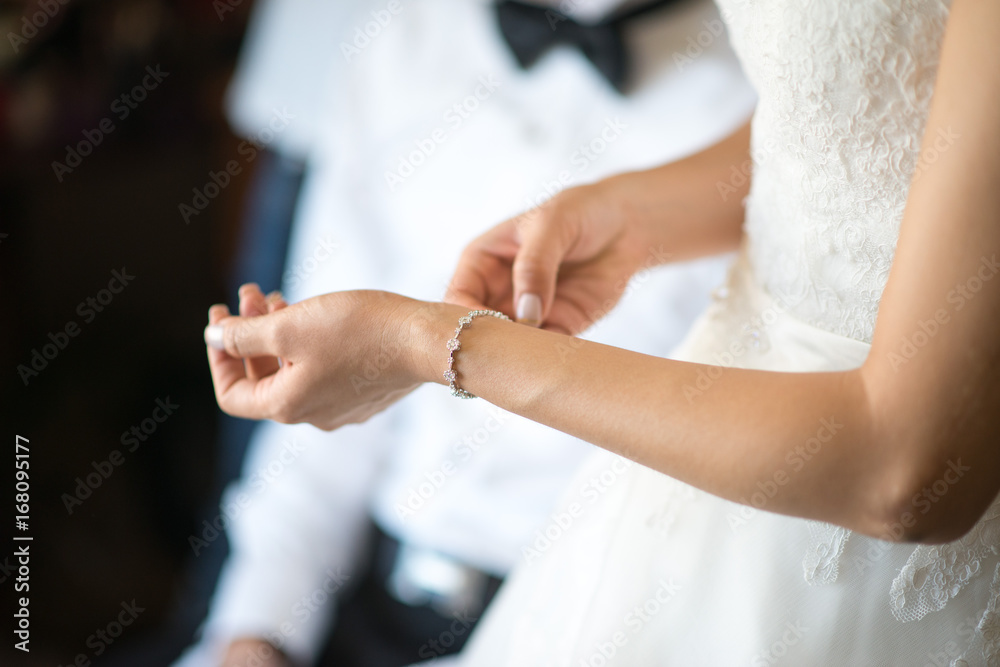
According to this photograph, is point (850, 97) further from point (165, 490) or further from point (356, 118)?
point (165, 490)

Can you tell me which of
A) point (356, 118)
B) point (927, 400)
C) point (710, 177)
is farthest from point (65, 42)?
point (927, 400)

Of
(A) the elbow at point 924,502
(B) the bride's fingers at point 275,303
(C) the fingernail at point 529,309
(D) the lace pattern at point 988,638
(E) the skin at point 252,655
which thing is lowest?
(E) the skin at point 252,655

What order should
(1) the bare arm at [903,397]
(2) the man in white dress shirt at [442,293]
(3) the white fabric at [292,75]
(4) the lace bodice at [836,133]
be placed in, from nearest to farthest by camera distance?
(1) the bare arm at [903,397] → (4) the lace bodice at [836,133] → (2) the man in white dress shirt at [442,293] → (3) the white fabric at [292,75]

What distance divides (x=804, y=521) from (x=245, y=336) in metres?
0.50

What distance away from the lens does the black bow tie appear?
119cm

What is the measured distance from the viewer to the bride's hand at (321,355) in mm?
590

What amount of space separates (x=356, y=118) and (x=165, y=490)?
38.0 inches

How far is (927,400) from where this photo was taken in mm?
413

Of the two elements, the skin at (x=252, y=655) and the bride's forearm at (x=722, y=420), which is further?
the skin at (x=252, y=655)

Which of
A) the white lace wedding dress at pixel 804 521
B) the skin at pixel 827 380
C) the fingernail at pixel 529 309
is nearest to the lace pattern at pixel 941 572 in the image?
the white lace wedding dress at pixel 804 521

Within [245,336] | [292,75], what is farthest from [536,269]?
[292,75]

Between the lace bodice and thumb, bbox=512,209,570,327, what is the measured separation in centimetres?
21

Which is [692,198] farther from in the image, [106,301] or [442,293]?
[106,301]

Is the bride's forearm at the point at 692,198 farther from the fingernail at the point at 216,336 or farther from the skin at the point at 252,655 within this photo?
the skin at the point at 252,655
